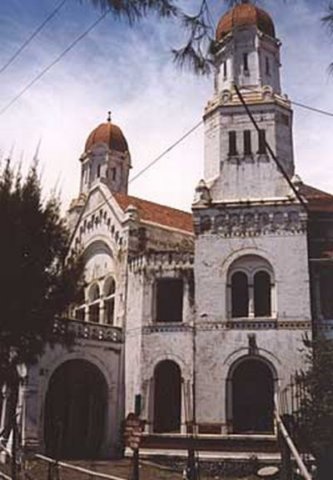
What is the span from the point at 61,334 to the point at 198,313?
40.0 ft

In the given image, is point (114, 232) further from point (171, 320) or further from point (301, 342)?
point (301, 342)

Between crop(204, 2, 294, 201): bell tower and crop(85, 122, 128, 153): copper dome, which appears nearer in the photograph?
crop(204, 2, 294, 201): bell tower

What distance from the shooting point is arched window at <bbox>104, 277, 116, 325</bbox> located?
32438mm

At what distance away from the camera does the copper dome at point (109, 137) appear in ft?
145

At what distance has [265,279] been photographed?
27203 millimetres

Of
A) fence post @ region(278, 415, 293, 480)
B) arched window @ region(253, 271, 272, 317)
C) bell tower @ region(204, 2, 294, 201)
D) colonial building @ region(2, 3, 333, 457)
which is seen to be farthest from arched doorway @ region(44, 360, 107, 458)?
fence post @ region(278, 415, 293, 480)

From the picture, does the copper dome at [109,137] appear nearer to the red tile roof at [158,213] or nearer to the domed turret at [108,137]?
the domed turret at [108,137]

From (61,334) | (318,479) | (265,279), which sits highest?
(265,279)

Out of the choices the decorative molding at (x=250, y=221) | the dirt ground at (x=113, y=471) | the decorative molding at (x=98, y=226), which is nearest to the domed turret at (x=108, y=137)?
the decorative molding at (x=98, y=226)

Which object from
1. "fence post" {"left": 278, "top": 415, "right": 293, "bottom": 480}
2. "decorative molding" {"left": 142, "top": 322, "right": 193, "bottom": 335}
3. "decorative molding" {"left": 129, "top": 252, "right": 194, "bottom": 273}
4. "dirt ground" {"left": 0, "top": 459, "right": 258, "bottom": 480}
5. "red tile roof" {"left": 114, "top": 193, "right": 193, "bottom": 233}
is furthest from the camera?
"red tile roof" {"left": 114, "top": 193, "right": 193, "bottom": 233}

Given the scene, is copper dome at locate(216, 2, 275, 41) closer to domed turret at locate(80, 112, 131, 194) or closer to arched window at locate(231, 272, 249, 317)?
arched window at locate(231, 272, 249, 317)

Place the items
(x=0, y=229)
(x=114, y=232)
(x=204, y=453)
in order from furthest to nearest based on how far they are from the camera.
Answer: (x=114, y=232), (x=204, y=453), (x=0, y=229)

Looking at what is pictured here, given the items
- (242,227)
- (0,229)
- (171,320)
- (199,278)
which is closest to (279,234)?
(242,227)

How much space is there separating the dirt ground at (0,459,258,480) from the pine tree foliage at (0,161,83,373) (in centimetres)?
725
